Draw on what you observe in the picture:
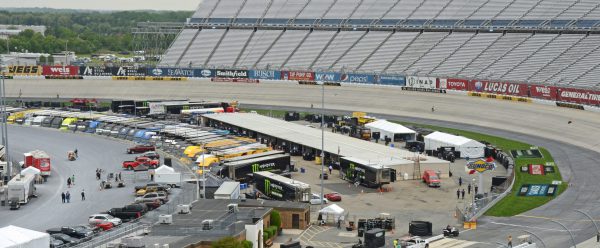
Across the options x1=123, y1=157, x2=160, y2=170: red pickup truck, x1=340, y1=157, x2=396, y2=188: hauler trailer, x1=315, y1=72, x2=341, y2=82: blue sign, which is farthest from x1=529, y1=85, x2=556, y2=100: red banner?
x1=123, y1=157, x2=160, y2=170: red pickup truck

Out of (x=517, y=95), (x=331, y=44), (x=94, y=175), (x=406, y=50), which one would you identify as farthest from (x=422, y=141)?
(x=331, y=44)

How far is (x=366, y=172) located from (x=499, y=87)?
3762 cm

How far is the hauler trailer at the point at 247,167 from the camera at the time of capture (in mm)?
67938

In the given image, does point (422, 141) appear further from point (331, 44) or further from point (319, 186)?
point (331, 44)

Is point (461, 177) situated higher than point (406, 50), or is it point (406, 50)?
Result: point (406, 50)

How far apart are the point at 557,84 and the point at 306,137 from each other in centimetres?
2954

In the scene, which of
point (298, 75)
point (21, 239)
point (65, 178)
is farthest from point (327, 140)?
point (21, 239)

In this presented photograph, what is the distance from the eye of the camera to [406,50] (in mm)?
118312

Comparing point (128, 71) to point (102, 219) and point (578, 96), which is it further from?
point (102, 219)

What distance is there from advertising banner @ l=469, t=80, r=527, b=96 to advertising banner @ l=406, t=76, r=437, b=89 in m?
4.76

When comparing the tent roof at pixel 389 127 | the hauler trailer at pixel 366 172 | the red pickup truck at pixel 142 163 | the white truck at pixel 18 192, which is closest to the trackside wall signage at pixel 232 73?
the tent roof at pixel 389 127

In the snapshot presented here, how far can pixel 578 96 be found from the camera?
9231 cm

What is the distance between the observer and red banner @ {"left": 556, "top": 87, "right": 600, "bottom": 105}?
9012 cm

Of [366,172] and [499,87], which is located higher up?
[499,87]
